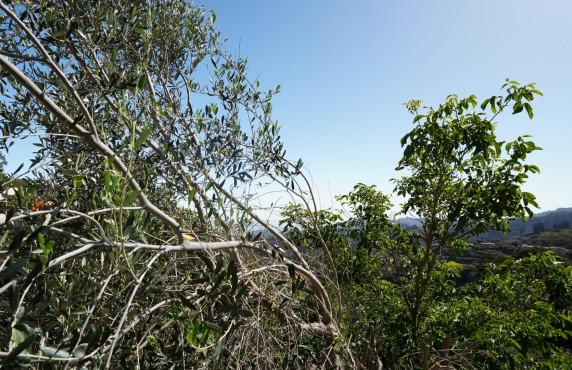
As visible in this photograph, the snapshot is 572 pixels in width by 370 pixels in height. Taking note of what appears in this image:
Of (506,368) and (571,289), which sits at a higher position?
(571,289)

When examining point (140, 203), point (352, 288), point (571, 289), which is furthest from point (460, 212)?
point (140, 203)

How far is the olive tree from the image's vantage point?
4.17 feet

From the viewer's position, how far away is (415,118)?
400 centimetres

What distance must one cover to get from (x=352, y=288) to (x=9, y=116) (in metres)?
4.03

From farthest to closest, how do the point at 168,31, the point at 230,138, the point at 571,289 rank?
1. the point at 571,289
2. the point at 168,31
3. the point at 230,138

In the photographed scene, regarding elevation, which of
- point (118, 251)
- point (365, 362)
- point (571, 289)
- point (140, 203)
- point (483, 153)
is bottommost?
point (365, 362)

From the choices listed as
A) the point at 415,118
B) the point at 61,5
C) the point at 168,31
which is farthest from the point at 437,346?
the point at 61,5

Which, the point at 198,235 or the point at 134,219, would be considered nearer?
the point at 134,219

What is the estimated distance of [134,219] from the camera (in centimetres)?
140

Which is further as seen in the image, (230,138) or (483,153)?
(483,153)

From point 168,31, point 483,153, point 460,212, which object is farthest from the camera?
point 460,212

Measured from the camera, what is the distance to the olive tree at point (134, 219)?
1.27 m

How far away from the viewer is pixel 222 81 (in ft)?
10.8

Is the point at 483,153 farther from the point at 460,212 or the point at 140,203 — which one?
the point at 140,203
